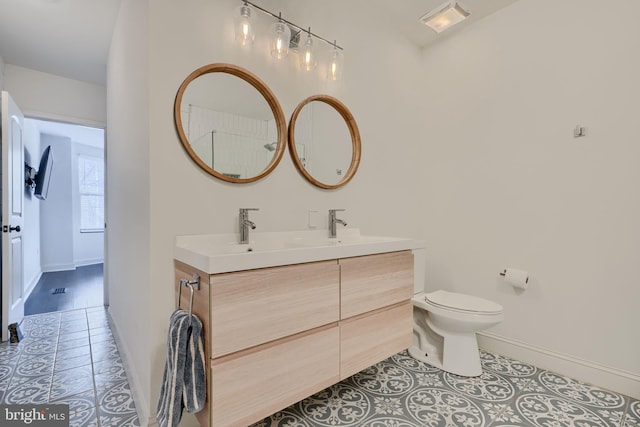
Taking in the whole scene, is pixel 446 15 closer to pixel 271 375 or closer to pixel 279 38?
pixel 279 38

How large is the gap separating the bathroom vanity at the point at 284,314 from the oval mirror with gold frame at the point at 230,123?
15.4 inches

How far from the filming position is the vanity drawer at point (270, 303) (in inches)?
42.1

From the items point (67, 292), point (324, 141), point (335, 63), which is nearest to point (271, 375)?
point (324, 141)

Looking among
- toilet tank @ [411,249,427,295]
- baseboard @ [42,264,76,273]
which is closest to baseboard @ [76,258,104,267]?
baseboard @ [42,264,76,273]

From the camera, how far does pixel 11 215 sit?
243 centimetres

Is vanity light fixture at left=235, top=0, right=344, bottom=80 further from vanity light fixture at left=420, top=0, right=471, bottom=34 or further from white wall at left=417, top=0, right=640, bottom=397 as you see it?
white wall at left=417, top=0, right=640, bottom=397

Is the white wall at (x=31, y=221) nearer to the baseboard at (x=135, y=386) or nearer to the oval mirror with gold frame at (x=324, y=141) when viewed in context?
the baseboard at (x=135, y=386)

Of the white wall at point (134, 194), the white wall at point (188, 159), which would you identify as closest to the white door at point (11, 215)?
the white wall at point (188, 159)

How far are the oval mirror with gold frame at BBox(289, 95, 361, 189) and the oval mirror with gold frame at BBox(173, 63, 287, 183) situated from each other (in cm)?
14

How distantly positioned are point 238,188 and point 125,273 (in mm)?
1095

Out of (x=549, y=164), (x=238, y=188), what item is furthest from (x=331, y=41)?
(x=549, y=164)

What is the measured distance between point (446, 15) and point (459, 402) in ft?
7.71

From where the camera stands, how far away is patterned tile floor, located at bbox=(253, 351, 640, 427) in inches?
57.8

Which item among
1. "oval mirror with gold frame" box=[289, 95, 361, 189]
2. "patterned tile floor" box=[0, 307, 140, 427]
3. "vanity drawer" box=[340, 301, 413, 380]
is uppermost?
"oval mirror with gold frame" box=[289, 95, 361, 189]
